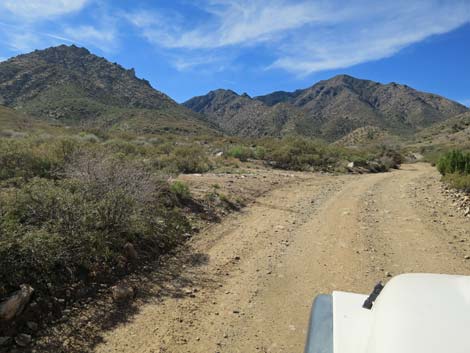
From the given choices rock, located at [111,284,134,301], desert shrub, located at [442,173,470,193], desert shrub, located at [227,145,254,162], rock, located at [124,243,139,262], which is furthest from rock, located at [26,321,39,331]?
desert shrub, located at [227,145,254,162]

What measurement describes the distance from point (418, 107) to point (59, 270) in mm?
161794

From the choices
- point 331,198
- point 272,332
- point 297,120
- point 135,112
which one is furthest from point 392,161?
point 297,120

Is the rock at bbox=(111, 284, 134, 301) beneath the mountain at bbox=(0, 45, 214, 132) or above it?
beneath

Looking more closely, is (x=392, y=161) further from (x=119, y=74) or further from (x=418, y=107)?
(x=418, y=107)

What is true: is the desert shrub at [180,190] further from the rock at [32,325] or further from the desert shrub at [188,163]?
the rock at [32,325]

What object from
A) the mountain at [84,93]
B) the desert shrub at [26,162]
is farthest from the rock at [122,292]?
the mountain at [84,93]

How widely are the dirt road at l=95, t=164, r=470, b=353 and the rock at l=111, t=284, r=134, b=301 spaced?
365 mm

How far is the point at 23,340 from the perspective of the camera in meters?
3.50

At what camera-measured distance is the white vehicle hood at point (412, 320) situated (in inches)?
52.7

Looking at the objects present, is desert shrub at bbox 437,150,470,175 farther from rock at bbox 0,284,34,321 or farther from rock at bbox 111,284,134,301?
rock at bbox 0,284,34,321

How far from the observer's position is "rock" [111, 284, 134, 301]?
454cm

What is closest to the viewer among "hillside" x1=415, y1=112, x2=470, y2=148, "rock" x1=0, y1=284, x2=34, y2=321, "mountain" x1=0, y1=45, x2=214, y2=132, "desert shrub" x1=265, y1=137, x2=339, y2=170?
"rock" x1=0, y1=284, x2=34, y2=321

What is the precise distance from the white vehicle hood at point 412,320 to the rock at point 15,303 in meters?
3.39

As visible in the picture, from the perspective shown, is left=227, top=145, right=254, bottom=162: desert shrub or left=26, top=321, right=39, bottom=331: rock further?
left=227, top=145, right=254, bottom=162: desert shrub
